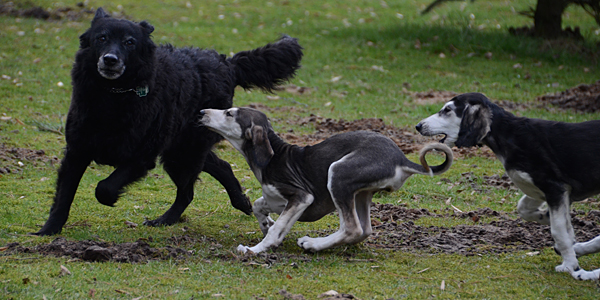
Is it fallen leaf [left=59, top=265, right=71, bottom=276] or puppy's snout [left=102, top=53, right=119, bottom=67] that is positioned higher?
puppy's snout [left=102, top=53, right=119, bottom=67]

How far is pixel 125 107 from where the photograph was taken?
5.83 metres

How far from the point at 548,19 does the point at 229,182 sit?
12927 millimetres

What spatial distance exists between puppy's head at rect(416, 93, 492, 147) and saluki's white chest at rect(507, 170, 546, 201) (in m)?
0.45

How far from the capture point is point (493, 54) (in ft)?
54.5

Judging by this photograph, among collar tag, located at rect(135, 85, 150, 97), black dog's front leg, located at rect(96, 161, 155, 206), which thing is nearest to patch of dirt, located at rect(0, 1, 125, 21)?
collar tag, located at rect(135, 85, 150, 97)

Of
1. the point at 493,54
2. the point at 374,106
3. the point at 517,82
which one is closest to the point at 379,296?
the point at 374,106

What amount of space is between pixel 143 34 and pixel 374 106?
25.0 ft

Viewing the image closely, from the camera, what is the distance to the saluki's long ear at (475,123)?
5.49 meters

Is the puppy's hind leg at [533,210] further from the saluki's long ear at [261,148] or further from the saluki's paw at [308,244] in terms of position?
the saluki's long ear at [261,148]

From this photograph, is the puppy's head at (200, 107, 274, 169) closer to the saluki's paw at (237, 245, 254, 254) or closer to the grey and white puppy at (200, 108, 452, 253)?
the grey and white puppy at (200, 108, 452, 253)

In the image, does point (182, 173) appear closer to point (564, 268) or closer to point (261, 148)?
point (261, 148)

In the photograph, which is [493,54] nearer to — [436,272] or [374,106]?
[374,106]

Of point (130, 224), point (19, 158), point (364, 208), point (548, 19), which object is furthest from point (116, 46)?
point (548, 19)

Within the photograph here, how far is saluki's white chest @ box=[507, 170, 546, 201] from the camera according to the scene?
5.23m
